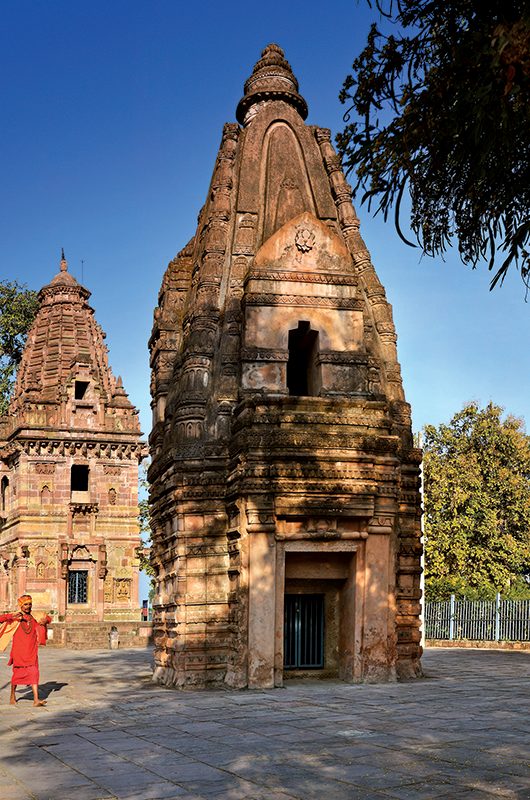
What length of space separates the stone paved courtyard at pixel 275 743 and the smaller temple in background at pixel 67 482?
24.7 m

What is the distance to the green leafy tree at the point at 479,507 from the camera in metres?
35.9

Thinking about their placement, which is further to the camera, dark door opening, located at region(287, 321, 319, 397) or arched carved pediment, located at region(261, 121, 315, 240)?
arched carved pediment, located at region(261, 121, 315, 240)

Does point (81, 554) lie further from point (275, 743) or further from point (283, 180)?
point (275, 743)

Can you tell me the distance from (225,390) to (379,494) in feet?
10.7

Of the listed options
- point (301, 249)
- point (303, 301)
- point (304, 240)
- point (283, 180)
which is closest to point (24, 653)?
point (303, 301)

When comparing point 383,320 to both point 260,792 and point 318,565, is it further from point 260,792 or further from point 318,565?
point 260,792

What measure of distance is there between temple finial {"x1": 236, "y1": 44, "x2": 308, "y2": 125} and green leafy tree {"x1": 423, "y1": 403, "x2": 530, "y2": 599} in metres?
20.0

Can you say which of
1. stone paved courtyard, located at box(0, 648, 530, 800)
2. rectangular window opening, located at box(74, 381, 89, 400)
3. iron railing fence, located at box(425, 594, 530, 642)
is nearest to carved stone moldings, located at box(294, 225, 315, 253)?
stone paved courtyard, located at box(0, 648, 530, 800)

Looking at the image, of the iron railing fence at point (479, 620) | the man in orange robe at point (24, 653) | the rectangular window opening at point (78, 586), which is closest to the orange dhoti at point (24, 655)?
the man in orange robe at point (24, 653)

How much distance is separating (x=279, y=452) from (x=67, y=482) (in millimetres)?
26985

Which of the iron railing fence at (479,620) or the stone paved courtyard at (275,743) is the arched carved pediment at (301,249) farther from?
the iron railing fence at (479,620)

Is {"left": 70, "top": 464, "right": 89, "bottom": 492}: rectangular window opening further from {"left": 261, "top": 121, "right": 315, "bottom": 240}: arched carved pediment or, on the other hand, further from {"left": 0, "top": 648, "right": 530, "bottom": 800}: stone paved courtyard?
{"left": 0, "top": 648, "right": 530, "bottom": 800}: stone paved courtyard

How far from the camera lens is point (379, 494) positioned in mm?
15031

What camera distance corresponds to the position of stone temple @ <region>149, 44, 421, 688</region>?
47.6ft
